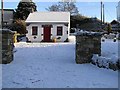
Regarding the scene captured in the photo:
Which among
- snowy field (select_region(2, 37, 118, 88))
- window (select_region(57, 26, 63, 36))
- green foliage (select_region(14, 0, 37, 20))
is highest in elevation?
green foliage (select_region(14, 0, 37, 20))

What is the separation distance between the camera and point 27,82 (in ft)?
32.2

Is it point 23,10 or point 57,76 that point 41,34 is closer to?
point 23,10

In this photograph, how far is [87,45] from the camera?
14.5 meters

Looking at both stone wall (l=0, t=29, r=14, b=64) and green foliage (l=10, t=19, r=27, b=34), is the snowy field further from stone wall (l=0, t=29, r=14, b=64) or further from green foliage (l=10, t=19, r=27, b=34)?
green foliage (l=10, t=19, r=27, b=34)

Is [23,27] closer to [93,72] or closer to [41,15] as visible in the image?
[41,15]

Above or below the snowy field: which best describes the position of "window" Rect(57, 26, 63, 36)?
above

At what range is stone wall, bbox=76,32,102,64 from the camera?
47.2 ft

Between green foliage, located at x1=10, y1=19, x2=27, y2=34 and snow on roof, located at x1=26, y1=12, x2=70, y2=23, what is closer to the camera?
snow on roof, located at x1=26, y1=12, x2=70, y2=23

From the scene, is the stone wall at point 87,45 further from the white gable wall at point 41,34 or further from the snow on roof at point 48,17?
the snow on roof at point 48,17

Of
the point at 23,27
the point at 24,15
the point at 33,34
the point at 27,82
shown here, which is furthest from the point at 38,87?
the point at 24,15

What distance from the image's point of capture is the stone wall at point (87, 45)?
14391 millimetres

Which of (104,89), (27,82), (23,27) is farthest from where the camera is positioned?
(23,27)

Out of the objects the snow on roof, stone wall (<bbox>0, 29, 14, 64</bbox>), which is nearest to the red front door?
the snow on roof

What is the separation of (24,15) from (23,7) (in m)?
1.69
